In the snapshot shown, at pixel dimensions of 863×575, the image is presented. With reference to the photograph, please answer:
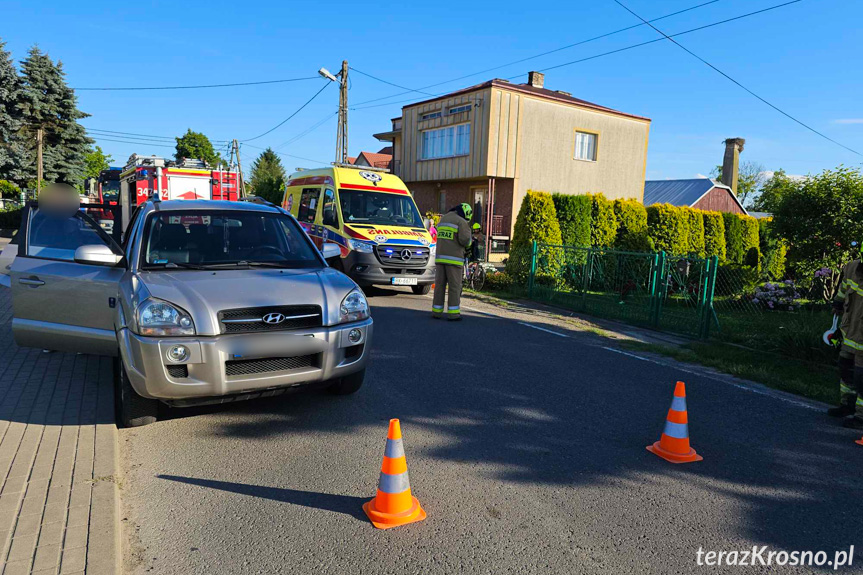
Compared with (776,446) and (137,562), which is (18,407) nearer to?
(137,562)

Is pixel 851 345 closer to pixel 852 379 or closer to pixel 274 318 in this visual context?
pixel 852 379

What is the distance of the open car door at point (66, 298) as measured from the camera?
5.25m

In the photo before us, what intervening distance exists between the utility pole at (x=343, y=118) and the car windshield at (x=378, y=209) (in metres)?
14.3

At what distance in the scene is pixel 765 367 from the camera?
7.49 metres

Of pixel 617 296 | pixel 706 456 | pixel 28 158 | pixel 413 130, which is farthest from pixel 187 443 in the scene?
pixel 28 158

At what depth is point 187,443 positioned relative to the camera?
15.1ft

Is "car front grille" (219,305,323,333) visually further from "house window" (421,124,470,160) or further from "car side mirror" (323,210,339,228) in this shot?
"house window" (421,124,470,160)

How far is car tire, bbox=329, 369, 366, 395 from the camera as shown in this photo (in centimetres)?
543

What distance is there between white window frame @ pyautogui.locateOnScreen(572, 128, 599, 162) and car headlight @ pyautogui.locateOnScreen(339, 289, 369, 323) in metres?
25.4

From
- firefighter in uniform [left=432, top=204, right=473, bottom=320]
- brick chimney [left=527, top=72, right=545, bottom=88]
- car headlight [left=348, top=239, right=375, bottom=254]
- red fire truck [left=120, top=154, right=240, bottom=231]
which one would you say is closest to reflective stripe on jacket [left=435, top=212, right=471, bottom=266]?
firefighter in uniform [left=432, top=204, right=473, bottom=320]

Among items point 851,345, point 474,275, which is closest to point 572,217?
point 474,275

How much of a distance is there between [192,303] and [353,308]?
1247 millimetres

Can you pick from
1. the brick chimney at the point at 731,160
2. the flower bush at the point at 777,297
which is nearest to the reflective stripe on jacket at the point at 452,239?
the flower bush at the point at 777,297

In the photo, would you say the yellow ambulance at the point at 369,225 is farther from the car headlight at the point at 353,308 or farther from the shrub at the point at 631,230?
the shrub at the point at 631,230
